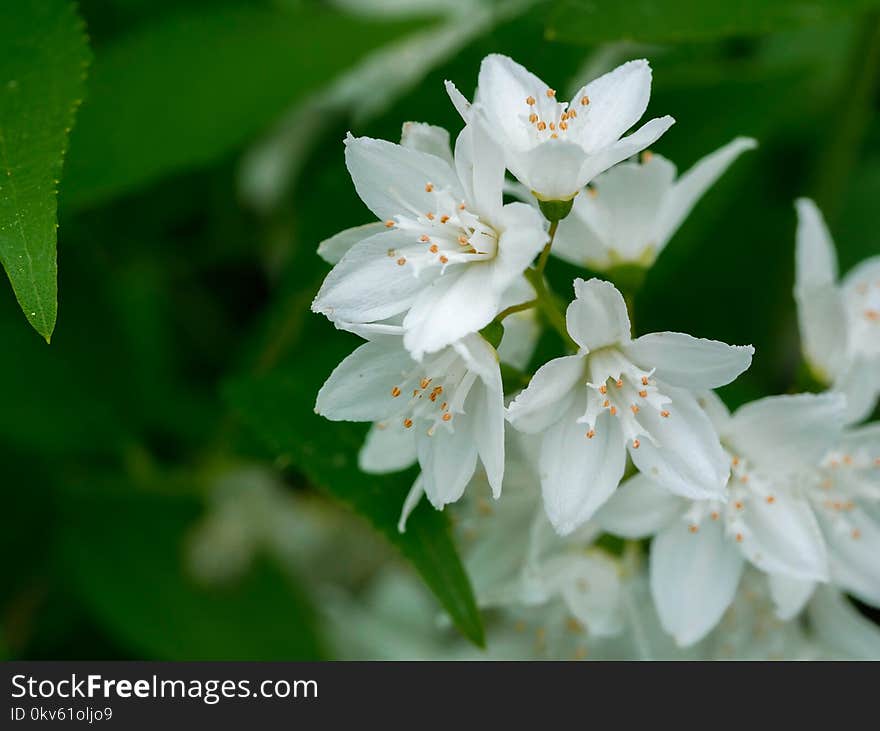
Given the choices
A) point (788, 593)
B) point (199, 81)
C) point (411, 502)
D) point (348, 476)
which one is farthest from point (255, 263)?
point (788, 593)

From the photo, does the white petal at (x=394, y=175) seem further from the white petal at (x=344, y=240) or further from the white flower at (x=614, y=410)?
the white flower at (x=614, y=410)

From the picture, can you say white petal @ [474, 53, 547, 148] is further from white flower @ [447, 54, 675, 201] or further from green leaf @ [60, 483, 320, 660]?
green leaf @ [60, 483, 320, 660]

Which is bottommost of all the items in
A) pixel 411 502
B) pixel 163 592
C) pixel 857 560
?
pixel 163 592

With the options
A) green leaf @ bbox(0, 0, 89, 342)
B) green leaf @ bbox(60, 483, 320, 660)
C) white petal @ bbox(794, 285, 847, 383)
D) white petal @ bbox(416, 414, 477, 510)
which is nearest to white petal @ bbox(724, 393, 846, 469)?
white petal @ bbox(794, 285, 847, 383)

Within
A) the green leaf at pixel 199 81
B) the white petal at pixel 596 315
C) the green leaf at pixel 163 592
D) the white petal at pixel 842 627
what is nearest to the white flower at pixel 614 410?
the white petal at pixel 596 315

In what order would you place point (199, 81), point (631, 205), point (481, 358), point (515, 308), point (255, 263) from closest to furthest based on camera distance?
point (481, 358)
point (515, 308)
point (631, 205)
point (199, 81)
point (255, 263)

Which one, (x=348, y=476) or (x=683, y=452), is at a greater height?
(x=683, y=452)

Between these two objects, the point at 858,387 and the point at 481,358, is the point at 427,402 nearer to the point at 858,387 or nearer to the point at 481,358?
the point at 481,358

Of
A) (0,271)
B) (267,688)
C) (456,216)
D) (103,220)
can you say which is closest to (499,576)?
(267,688)
